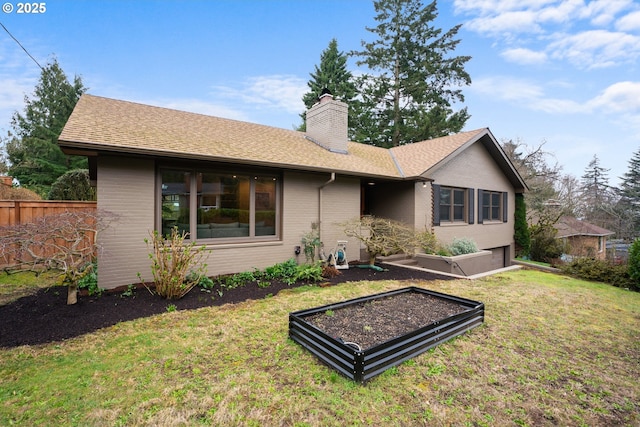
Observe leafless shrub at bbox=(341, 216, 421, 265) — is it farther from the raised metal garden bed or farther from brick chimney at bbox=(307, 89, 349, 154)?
the raised metal garden bed

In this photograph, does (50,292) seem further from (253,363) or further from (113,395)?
(253,363)

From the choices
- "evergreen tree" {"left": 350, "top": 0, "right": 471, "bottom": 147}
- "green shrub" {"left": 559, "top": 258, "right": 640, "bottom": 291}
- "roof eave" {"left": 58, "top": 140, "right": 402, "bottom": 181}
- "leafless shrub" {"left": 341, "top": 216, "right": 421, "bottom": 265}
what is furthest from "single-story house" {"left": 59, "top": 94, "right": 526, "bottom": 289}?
"evergreen tree" {"left": 350, "top": 0, "right": 471, "bottom": 147}

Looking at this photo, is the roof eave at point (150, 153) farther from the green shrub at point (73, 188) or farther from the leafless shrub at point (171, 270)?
the green shrub at point (73, 188)

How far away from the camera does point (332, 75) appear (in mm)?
23297

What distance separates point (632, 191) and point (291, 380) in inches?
1765

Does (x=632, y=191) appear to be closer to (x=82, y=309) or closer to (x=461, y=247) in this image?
(x=461, y=247)

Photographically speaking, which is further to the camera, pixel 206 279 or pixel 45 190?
pixel 45 190

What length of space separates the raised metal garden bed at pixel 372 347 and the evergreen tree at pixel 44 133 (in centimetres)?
1889

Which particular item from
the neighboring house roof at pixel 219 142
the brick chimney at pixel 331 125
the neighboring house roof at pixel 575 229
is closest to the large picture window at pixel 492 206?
the neighboring house roof at pixel 219 142

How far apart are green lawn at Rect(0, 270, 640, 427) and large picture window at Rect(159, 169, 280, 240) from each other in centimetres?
255

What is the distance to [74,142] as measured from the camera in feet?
16.3

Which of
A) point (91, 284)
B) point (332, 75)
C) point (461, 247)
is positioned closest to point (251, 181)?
point (91, 284)

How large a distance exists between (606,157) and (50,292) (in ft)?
170

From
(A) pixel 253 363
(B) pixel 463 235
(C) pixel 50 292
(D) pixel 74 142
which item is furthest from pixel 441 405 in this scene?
(B) pixel 463 235
